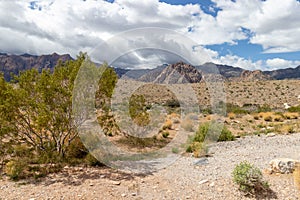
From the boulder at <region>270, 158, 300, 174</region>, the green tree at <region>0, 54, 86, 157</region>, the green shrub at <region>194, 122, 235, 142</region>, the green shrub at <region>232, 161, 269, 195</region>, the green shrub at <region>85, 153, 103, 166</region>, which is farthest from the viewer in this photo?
the green shrub at <region>194, 122, 235, 142</region>

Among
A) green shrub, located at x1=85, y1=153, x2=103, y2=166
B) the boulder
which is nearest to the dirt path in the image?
the boulder

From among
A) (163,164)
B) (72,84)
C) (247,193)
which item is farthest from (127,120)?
(247,193)

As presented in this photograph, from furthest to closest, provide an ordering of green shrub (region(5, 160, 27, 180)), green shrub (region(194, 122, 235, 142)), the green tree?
1. green shrub (region(194, 122, 235, 142))
2. the green tree
3. green shrub (region(5, 160, 27, 180))

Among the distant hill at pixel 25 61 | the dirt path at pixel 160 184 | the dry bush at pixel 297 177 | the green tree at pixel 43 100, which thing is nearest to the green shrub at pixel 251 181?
the dirt path at pixel 160 184

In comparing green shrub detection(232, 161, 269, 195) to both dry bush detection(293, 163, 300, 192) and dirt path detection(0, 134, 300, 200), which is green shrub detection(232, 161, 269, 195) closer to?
dirt path detection(0, 134, 300, 200)

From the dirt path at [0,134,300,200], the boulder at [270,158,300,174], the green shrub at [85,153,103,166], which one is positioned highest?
the boulder at [270,158,300,174]

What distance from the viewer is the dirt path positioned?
7.32 metres

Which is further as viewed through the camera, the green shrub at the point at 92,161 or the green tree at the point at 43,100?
the green shrub at the point at 92,161

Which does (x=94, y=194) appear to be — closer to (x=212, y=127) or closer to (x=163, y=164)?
(x=163, y=164)

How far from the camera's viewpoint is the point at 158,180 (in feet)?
27.9

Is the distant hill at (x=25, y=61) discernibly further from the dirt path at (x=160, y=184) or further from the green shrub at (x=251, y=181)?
the green shrub at (x=251, y=181)

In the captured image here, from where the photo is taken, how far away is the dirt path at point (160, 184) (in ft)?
24.0

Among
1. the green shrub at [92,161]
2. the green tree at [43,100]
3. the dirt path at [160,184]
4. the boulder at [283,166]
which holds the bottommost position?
→ the dirt path at [160,184]

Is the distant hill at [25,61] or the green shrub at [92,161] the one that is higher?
the distant hill at [25,61]
